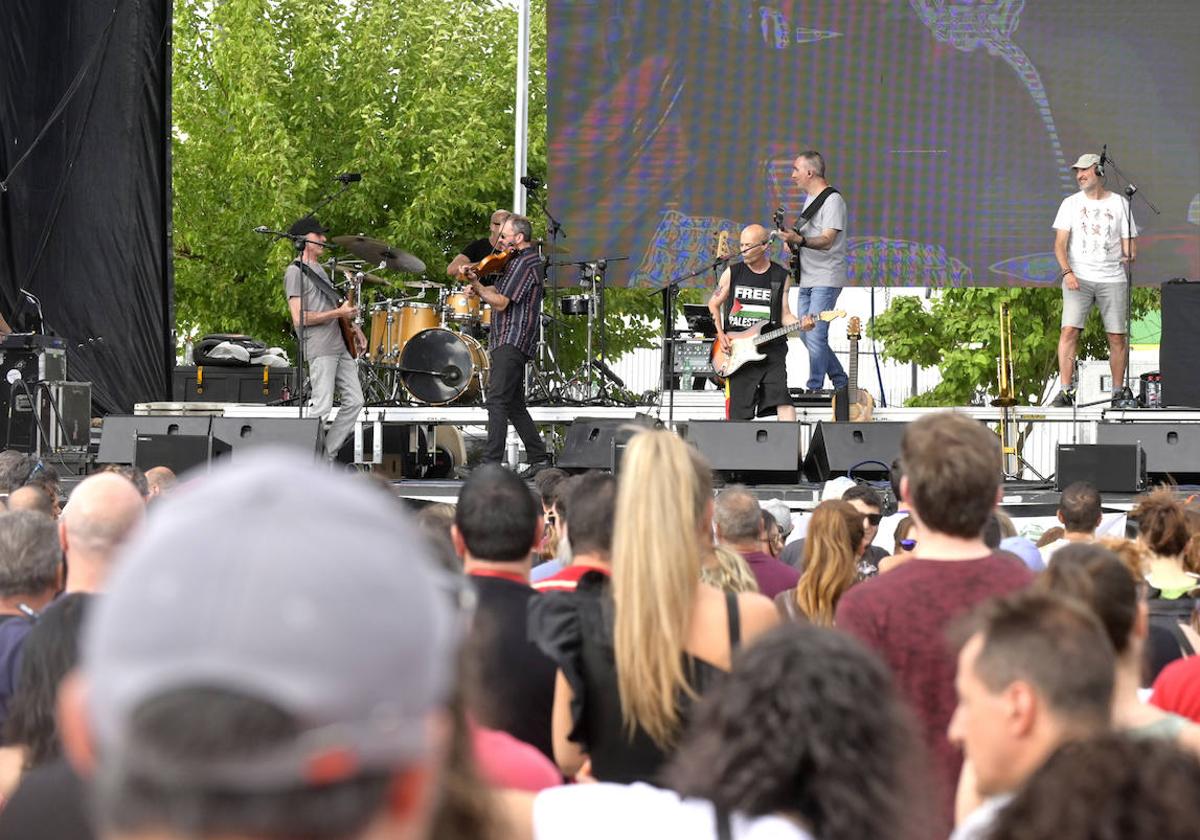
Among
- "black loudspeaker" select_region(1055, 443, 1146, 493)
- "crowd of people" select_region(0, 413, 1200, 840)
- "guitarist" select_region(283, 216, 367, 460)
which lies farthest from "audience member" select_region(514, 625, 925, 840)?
"guitarist" select_region(283, 216, 367, 460)

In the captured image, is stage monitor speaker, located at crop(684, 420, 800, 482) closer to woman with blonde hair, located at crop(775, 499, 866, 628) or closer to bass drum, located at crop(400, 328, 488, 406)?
bass drum, located at crop(400, 328, 488, 406)

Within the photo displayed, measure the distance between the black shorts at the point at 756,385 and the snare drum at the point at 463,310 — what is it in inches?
171

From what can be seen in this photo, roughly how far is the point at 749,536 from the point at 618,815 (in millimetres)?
3330

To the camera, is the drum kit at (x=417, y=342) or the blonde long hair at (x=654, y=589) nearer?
the blonde long hair at (x=654, y=589)

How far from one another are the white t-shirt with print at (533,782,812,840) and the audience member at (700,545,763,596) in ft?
6.01

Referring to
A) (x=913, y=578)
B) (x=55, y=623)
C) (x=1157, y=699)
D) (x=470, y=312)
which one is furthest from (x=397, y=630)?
(x=470, y=312)

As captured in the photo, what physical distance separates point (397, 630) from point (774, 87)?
623 inches

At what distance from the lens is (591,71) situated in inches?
651

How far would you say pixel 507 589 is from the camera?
3.94 metres

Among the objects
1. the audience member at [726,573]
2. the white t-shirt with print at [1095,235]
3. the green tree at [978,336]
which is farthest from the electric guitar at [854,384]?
the green tree at [978,336]

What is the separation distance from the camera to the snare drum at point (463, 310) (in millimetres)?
16031

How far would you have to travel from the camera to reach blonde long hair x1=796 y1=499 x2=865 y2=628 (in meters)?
5.05

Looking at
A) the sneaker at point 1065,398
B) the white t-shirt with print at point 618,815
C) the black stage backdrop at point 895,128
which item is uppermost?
the black stage backdrop at point 895,128

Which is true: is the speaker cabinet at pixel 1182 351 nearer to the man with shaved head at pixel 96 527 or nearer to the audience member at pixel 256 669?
the man with shaved head at pixel 96 527
